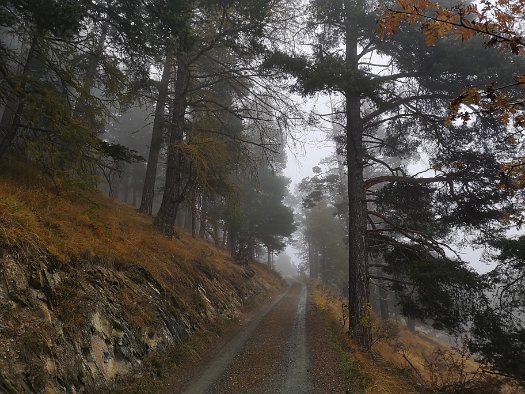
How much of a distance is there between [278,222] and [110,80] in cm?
2429

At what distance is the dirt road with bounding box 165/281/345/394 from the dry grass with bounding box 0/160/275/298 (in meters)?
2.73

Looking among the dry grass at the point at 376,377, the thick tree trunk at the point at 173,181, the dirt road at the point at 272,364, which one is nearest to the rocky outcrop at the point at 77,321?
the dirt road at the point at 272,364

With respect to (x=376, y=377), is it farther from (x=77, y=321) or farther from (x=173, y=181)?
(x=173, y=181)

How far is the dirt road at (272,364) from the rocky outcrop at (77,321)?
1.27m

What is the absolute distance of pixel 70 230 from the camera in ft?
24.3

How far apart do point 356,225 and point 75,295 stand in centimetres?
808

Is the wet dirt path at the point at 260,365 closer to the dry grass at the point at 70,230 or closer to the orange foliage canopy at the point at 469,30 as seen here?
the dry grass at the point at 70,230

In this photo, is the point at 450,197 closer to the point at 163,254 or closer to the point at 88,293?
the point at 163,254

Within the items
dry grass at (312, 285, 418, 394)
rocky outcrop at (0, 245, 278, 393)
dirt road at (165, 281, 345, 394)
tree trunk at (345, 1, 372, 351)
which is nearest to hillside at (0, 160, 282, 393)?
rocky outcrop at (0, 245, 278, 393)

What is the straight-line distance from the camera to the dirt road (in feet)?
23.4

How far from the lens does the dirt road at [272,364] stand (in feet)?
23.4

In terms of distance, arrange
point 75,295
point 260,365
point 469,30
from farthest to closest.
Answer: point 260,365 < point 75,295 < point 469,30

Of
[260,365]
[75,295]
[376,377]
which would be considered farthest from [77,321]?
[376,377]

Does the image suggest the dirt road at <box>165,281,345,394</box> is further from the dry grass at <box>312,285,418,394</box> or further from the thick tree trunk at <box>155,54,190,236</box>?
the thick tree trunk at <box>155,54,190,236</box>
